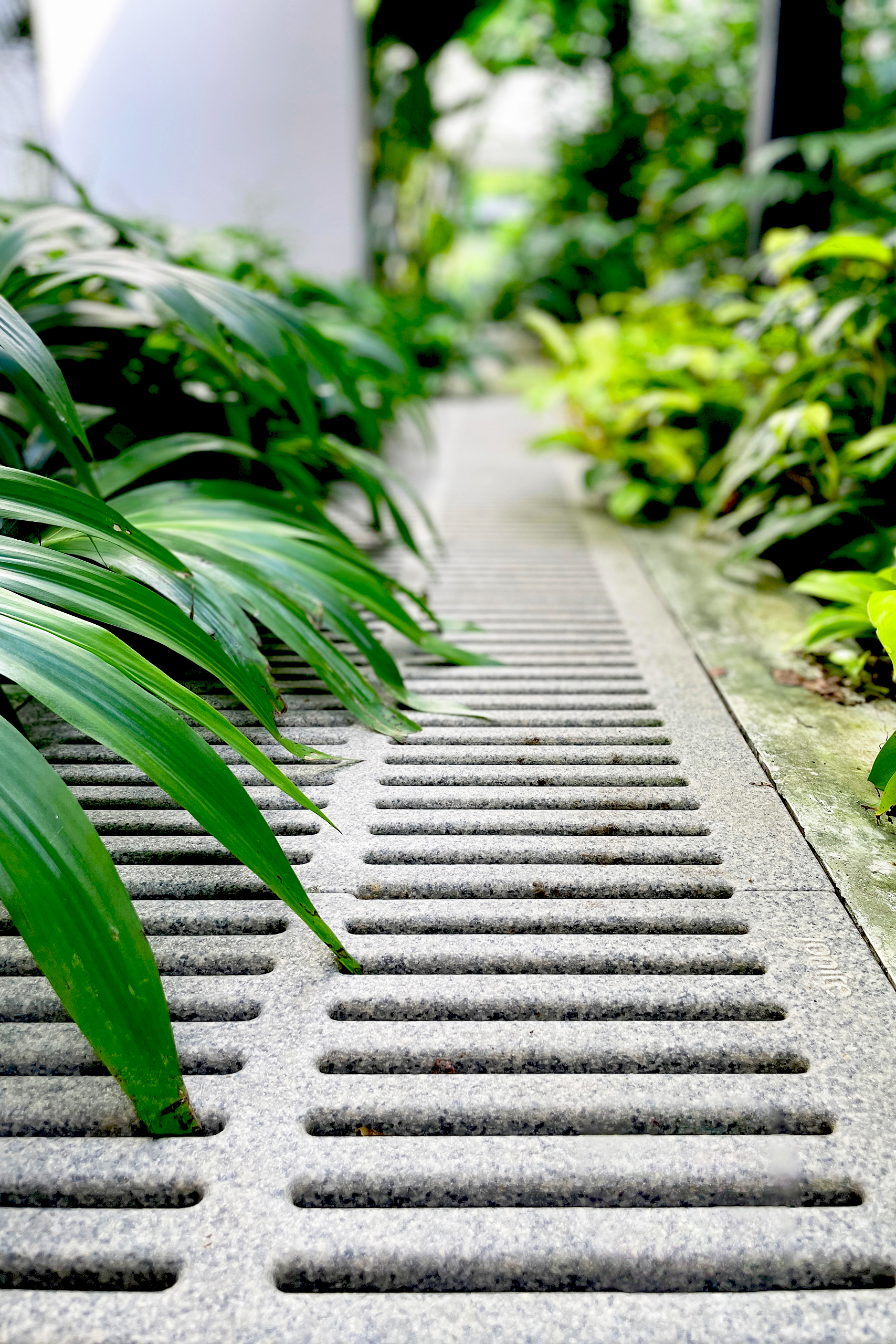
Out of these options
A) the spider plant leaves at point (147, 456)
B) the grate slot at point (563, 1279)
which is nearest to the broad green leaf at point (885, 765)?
the grate slot at point (563, 1279)

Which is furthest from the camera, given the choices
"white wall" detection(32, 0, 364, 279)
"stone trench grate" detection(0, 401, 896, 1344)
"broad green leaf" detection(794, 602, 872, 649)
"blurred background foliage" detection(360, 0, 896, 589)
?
"white wall" detection(32, 0, 364, 279)

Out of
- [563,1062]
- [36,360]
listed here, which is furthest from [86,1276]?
[36,360]

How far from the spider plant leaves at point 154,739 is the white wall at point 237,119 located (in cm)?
416

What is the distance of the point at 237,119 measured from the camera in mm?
4988

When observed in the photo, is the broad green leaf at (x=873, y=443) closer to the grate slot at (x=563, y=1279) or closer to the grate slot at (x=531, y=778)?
the grate slot at (x=531, y=778)

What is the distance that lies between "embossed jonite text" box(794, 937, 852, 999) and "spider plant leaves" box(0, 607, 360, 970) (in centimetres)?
41

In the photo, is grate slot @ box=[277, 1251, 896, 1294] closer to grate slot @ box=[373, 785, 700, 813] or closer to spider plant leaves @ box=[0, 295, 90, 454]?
grate slot @ box=[373, 785, 700, 813]

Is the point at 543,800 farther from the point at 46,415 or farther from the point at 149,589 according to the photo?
the point at 46,415

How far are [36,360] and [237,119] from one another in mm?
4862

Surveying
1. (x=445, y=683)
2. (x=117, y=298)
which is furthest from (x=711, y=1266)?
(x=117, y=298)

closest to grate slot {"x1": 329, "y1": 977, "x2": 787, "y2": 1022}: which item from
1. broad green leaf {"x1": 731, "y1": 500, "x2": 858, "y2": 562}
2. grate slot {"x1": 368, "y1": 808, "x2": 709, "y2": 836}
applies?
grate slot {"x1": 368, "y1": 808, "x2": 709, "y2": 836}

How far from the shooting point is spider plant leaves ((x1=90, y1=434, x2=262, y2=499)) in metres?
1.34

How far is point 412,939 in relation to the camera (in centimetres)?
Result: 83

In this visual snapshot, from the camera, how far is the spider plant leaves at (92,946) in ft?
1.99
